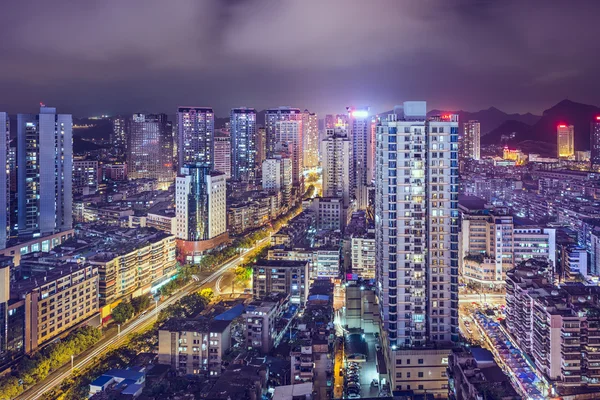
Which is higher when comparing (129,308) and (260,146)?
(260,146)

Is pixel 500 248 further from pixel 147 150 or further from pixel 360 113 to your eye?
pixel 147 150

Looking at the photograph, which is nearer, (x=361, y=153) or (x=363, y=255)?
(x=363, y=255)

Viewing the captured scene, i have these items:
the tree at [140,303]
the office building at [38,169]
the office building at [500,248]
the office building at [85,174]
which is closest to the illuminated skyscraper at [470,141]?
the office building at [85,174]

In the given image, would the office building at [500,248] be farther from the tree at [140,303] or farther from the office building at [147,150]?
the office building at [147,150]

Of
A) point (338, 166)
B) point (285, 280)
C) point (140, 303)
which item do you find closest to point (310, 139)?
point (338, 166)

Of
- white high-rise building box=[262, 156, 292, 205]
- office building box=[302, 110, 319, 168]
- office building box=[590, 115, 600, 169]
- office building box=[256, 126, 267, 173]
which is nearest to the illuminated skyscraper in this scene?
office building box=[590, 115, 600, 169]

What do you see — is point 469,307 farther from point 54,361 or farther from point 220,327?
point 54,361
